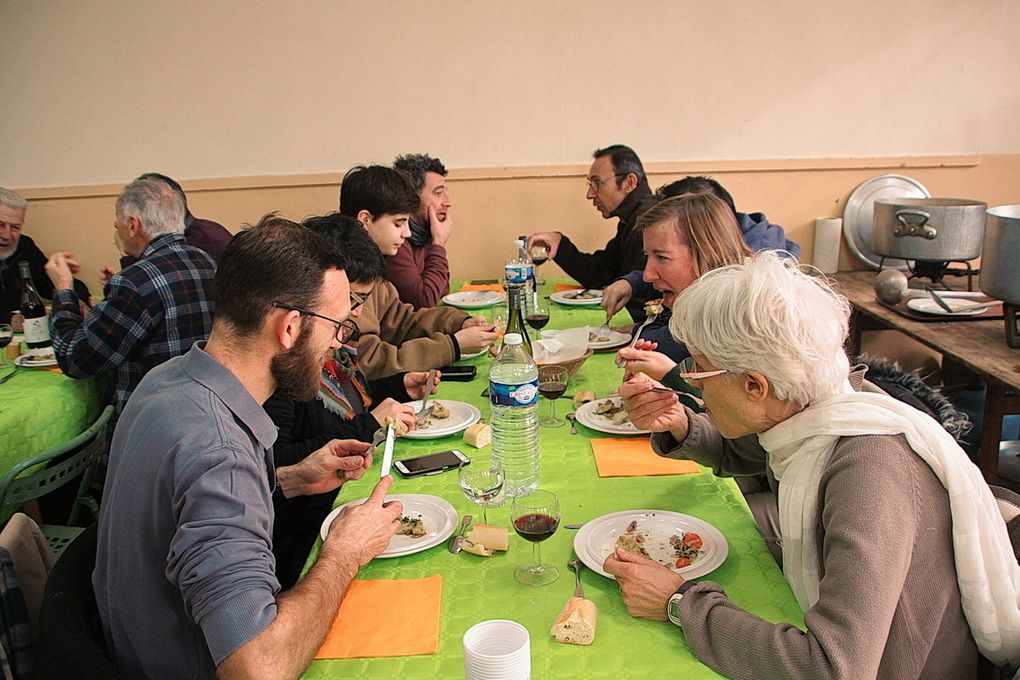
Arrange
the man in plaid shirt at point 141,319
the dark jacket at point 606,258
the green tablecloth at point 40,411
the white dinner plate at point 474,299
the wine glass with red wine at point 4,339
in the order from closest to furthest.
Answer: the green tablecloth at point 40,411
the man in plaid shirt at point 141,319
the wine glass with red wine at point 4,339
the white dinner plate at point 474,299
the dark jacket at point 606,258

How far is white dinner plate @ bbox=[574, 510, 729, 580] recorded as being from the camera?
1.48 meters

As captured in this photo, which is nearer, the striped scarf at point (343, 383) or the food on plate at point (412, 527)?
the food on plate at point (412, 527)

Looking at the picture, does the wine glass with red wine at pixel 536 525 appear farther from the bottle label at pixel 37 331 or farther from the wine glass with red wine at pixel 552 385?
the bottle label at pixel 37 331

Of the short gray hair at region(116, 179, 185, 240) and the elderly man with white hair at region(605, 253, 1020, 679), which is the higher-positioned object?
the short gray hair at region(116, 179, 185, 240)

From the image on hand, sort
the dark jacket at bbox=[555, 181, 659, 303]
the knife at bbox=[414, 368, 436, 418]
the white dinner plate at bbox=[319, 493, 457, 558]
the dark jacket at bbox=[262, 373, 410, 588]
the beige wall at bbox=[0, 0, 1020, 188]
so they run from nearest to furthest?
the white dinner plate at bbox=[319, 493, 457, 558] → the dark jacket at bbox=[262, 373, 410, 588] → the knife at bbox=[414, 368, 436, 418] → the dark jacket at bbox=[555, 181, 659, 303] → the beige wall at bbox=[0, 0, 1020, 188]

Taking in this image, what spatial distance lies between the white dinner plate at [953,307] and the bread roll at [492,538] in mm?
2816

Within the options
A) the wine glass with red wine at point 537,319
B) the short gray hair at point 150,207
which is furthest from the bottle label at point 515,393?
the short gray hair at point 150,207

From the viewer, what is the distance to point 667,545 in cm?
157

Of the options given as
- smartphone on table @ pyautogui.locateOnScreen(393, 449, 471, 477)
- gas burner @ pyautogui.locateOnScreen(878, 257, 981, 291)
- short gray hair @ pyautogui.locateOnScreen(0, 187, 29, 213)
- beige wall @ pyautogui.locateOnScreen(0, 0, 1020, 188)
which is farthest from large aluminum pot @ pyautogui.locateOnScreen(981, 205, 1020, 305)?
short gray hair @ pyautogui.locateOnScreen(0, 187, 29, 213)

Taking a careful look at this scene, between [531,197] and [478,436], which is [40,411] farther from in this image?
[531,197]

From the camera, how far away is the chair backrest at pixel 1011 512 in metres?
1.44

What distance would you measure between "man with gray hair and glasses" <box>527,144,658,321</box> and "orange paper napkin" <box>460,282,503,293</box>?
0.31 m

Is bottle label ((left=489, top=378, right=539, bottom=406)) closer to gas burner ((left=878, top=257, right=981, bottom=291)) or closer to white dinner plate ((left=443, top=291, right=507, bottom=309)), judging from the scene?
white dinner plate ((left=443, top=291, right=507, bottom=309))

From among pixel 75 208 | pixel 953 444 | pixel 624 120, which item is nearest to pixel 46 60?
pixel 75 208
